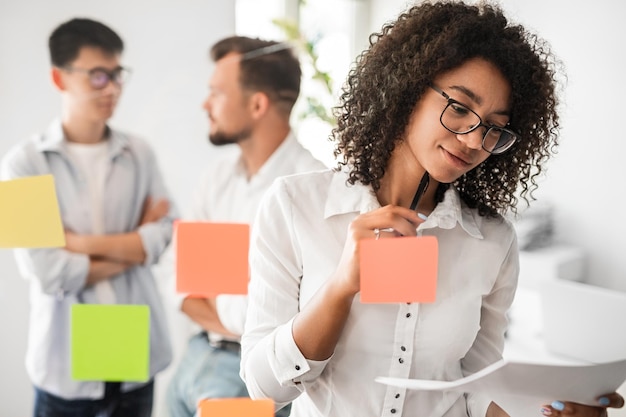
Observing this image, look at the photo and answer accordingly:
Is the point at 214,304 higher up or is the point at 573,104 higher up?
the point at 573,104

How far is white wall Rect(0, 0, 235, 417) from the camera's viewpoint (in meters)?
1.38

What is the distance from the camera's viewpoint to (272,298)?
3.46 ft

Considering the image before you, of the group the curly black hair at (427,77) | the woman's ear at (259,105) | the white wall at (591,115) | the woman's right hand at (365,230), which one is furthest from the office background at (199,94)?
the woman's right hand at (365,230)

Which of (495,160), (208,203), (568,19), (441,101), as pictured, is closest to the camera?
(441,101)

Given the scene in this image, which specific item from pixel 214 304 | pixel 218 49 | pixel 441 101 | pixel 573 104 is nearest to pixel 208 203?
pixel 214 304

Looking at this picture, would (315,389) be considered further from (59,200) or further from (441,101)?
(59,200)

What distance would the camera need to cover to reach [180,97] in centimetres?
145

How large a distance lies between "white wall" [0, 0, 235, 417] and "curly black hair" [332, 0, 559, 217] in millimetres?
448

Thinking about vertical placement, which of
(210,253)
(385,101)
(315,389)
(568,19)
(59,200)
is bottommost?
(315,389)

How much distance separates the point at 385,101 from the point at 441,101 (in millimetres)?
90

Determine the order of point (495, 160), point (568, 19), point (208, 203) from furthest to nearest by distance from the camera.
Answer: point (208, 203) → point (568, 19) → point (495, 160)

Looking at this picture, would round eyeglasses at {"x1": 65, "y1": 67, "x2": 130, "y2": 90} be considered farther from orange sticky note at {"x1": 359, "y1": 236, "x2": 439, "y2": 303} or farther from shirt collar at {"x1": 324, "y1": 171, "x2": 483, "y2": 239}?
orange sticky note at {"x1": 359, "y1": 236, "x2": 439, "y2": 303}

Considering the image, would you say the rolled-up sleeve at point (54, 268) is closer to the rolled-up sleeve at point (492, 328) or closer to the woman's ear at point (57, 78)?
the woman's ear at point (57, 78)

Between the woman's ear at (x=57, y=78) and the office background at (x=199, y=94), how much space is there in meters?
0.01
